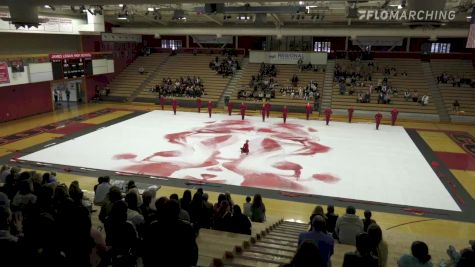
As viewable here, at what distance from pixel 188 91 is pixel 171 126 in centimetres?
876

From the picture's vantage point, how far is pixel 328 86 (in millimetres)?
26984

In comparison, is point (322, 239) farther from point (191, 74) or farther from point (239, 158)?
point (191, 74)

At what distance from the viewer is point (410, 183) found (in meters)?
11.9

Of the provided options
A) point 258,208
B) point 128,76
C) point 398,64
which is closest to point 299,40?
point 398,64

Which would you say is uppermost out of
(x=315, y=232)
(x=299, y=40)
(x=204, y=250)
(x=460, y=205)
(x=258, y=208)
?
(x=299, y=40)

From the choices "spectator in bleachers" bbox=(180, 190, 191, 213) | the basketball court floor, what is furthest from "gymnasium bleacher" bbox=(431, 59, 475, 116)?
"spectator in bleachers" bbox=(180, 190, 191, 213)

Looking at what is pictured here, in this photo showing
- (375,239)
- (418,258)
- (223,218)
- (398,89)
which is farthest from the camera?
(398,89)

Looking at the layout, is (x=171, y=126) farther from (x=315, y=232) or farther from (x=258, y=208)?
(x=315, y=232)

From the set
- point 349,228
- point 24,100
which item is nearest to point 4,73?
point 24,100

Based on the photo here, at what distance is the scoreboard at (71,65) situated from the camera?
22844mm

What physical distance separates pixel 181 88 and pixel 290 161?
53.0 ft

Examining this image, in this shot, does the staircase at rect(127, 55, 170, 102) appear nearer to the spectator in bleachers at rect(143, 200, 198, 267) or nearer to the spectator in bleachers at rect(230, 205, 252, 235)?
the spectator in bleachers at rect(230, 205, 252, 235)

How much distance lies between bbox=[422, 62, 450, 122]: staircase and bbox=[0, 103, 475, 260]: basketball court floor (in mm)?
1857

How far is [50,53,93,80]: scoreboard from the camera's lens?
2284 cm
